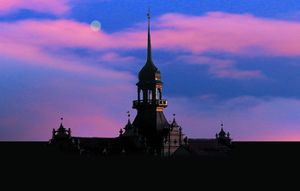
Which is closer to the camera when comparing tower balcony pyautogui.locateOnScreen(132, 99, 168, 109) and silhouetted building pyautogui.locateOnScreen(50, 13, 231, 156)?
silhouetted building pyautogui.locateOnScreen(50, 13, 231, 156)

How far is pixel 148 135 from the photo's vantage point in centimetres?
15125

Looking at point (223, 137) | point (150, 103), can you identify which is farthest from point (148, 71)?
point (223, 137)

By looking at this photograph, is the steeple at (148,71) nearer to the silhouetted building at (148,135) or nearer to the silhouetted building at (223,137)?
the silhouetted building at (148,135)

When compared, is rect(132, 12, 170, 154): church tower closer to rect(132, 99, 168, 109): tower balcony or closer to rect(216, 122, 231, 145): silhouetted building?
rect(132, 99, 168, 109): tower balcony

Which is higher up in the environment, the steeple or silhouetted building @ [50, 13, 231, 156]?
the steeple

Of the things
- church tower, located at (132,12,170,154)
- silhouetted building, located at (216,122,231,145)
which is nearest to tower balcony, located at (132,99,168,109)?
church tower, located at (132,12,170,154)

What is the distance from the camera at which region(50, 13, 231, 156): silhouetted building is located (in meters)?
142

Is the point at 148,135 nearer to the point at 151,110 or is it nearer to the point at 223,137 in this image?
the point at 151,110

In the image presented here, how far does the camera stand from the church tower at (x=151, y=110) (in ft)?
495

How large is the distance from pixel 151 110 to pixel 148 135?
5.53 meters

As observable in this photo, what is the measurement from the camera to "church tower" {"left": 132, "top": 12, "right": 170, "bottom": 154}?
495 ft

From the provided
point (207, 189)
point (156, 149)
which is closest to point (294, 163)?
point (207, 189)

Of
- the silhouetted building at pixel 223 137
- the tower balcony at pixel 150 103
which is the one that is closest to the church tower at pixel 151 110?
the tower balcony at pixel 150 103

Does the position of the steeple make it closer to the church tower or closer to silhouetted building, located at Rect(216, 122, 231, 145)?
the church tower
